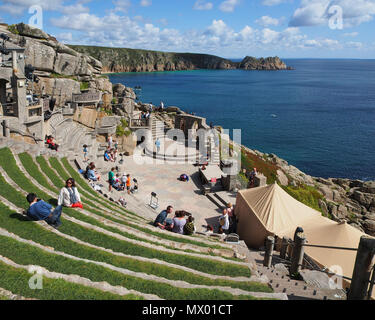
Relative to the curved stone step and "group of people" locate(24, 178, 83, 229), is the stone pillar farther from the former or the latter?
"group of people" locate(24, 178, 83, 229)

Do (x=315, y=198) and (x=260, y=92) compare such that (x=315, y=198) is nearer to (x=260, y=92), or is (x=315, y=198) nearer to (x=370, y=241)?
(x=370, y=241)

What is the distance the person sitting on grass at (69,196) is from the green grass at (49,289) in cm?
444

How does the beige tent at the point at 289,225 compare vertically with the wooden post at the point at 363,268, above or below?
below

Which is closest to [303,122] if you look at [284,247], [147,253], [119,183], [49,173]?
[119,183]

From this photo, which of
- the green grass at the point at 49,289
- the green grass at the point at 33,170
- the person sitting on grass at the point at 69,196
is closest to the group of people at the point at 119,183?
the green grass at the point at 33,170

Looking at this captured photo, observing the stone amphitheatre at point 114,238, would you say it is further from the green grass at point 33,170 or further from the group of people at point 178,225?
the group of people at point 178,225

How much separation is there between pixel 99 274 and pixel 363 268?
7596 millimetres

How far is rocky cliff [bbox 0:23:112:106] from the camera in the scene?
36906 mm

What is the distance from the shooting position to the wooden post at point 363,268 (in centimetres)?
827

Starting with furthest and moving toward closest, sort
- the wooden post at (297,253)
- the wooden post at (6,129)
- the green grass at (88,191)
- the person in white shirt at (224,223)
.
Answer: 1. the wooden post at (6,129)
2. the person in white shirt at (224,223)
3. the green grass at (88,191)
4. the wooden post at (297,253)

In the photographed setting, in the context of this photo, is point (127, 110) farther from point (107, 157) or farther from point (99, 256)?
point (99, 256)

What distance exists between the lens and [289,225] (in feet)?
49.8

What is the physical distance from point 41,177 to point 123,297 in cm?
1019

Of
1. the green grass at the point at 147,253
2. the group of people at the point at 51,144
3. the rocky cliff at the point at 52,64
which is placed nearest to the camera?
the green grass at the point at 147,253
